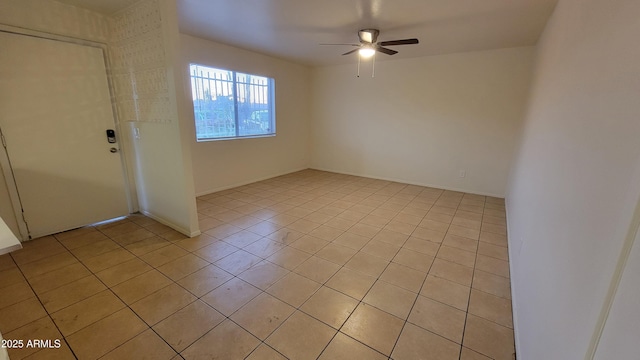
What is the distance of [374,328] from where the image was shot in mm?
1803

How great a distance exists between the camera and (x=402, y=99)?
5.22 meters

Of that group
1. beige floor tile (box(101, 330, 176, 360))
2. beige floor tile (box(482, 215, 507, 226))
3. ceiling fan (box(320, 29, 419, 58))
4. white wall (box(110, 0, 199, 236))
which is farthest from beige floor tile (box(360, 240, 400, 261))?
ceiling fan (box(320, 29, 419, 58))

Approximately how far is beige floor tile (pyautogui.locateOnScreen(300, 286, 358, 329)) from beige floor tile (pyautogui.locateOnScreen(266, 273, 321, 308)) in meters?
0.06

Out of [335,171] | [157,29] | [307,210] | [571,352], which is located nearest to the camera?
[571,352]

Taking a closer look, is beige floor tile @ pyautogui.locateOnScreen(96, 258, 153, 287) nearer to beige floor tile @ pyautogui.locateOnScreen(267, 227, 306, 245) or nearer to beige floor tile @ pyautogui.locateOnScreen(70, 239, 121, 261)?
beige floor tile @ pyautogui.locateOnScreen(70, 239, 121, 261)

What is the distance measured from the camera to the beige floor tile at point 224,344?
5.20 feet

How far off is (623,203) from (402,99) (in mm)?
4883

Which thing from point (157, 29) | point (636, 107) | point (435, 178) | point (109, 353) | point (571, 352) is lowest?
point (109, 353)

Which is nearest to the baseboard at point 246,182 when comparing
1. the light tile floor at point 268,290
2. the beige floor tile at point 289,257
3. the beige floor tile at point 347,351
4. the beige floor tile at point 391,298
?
Answer: the light tile floor at point 268,290

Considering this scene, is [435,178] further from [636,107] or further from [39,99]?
[39,99]

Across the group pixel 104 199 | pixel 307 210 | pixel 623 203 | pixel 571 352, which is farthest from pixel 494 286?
pixel 104 199

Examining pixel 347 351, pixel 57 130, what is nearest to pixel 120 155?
pixel 57 130

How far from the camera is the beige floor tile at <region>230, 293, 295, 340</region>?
5.83 ft

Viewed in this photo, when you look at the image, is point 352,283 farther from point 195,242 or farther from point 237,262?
point 195,242
